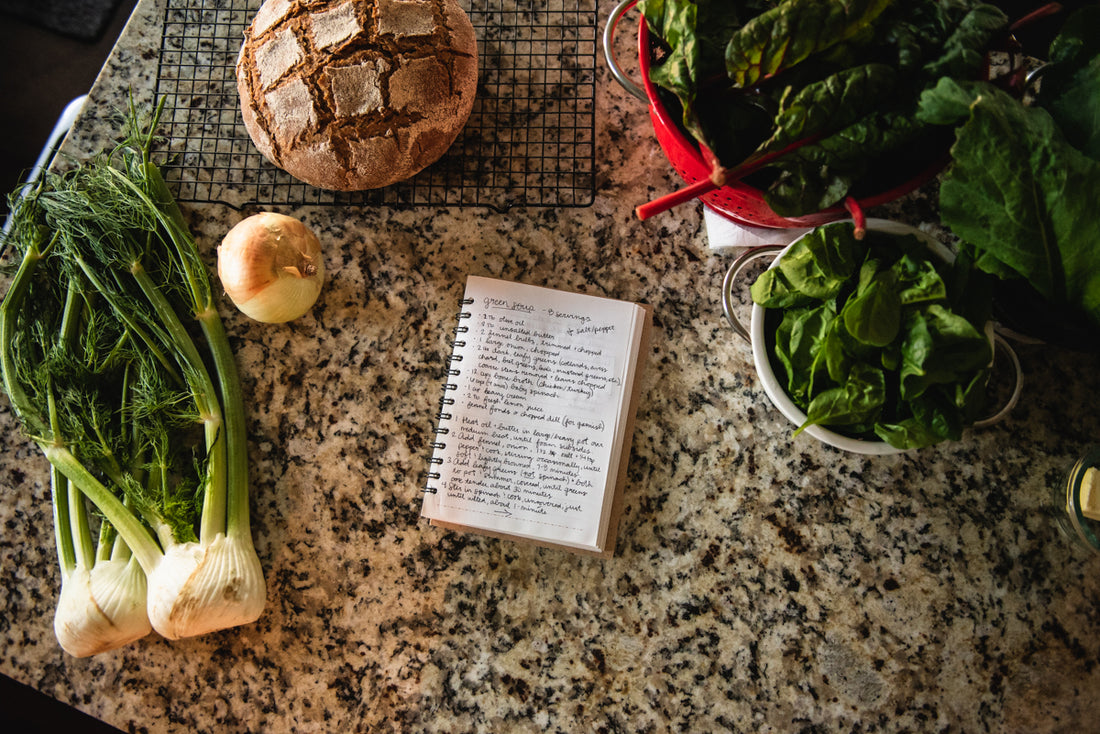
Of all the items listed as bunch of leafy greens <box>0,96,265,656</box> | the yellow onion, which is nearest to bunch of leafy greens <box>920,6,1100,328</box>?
the yellow onion

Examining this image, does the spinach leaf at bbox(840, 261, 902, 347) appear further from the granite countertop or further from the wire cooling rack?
the wire cooling rack

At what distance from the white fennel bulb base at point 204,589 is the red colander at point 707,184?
0.72 meters

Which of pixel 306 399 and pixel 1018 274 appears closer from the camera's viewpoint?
pixel 1018 274

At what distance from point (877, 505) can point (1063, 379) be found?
1.06ft

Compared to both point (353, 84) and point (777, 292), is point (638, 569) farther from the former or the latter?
point (353, 84)

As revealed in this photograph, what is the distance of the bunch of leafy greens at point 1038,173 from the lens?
0.66m

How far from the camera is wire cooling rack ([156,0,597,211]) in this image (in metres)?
1.07

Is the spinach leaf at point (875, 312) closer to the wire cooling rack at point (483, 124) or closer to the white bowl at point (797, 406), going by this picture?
the white bowl at point (797, 406)

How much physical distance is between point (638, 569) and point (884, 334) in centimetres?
47

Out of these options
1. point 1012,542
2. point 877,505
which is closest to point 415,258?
point 877,505

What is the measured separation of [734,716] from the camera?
950 mm

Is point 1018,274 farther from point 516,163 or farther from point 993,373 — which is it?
point 516,163

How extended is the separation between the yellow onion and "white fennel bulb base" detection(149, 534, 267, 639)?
0.33 meters

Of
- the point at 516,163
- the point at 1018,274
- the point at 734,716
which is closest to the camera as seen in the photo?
the point at 1018,274
